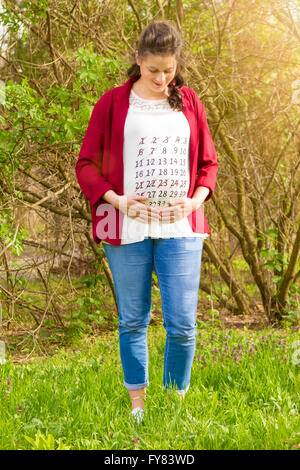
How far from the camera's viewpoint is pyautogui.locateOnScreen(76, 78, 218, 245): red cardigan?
91.5 inches

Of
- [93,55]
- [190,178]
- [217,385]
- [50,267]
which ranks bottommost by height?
[217,385]

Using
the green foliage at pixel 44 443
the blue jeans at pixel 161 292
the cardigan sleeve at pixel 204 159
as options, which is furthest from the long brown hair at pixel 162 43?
the green foliage at pixel 44 443

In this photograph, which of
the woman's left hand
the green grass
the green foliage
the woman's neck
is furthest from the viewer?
the woman's neck

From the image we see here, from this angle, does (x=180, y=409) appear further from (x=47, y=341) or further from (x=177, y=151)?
(x=47, y=341)

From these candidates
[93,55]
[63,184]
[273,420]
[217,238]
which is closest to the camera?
[273,420]

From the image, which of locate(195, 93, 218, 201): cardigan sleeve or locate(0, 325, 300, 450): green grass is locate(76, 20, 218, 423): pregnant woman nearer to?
locate(195, 93, 218, 201): cardigan sleeve

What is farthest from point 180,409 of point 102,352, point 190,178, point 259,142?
point 259,142

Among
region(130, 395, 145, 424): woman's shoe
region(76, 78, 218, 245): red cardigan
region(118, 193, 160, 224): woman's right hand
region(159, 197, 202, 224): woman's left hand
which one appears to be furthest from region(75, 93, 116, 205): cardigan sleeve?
region(130, 395, 145, 424): woman's shoe

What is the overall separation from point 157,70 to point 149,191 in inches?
20.9

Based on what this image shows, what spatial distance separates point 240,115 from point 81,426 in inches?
162

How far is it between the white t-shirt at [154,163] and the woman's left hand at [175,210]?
0.09ft

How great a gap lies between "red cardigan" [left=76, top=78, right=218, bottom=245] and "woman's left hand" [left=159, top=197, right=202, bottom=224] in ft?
0.28

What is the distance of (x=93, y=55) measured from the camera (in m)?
3.75

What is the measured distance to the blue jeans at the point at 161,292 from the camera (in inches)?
90.1
